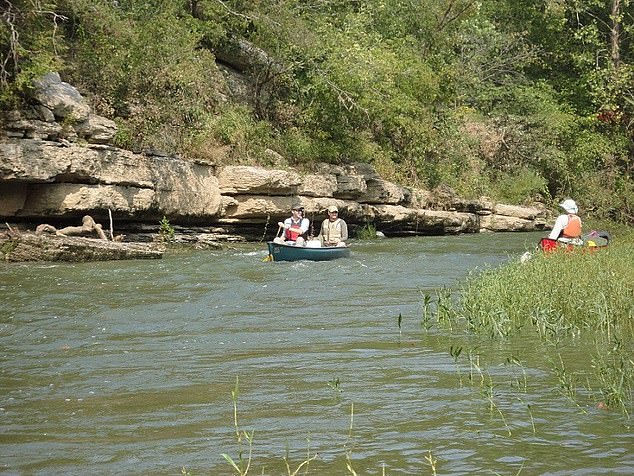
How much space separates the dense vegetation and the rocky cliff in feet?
2.64

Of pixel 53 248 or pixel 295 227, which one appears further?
pixel 295 227

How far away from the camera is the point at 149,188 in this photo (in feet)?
73.7

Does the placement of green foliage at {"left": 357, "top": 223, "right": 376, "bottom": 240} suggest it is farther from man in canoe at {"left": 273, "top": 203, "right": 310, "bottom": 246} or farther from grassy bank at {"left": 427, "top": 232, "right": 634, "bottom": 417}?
grassy bank at {"left": 427, "top": 232, "right": 634, "bottom": 417}

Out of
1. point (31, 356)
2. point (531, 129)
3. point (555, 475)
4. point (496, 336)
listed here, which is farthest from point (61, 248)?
point (531, 129)

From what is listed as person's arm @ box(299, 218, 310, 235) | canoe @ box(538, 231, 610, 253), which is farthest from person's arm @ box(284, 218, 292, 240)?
canoe @ box(538, 231, 610, 253)

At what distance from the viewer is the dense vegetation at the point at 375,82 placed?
24.5 m

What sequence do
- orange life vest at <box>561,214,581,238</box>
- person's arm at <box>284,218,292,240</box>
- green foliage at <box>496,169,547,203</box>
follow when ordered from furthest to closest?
green foliage at <box>496,169,547,203</box> < person's arm at <box>284,218,292,240</box> < orange life vest at <box>561,214,581,238</box>

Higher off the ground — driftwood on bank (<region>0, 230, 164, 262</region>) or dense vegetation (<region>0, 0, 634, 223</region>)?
dense vegetation (<region>0, 0, 634, 223</region>)

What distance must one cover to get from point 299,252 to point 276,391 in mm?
12279

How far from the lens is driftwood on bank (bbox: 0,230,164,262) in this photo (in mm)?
18375

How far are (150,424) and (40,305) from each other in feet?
22.4

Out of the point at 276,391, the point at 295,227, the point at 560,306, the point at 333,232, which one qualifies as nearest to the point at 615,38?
the point at 333,232

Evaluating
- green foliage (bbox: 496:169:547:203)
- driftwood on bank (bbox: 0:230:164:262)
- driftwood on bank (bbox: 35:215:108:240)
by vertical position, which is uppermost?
green foliage (bbox: 496:169:547:203)

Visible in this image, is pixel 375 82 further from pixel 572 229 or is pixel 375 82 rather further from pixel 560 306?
pixel 560 306
